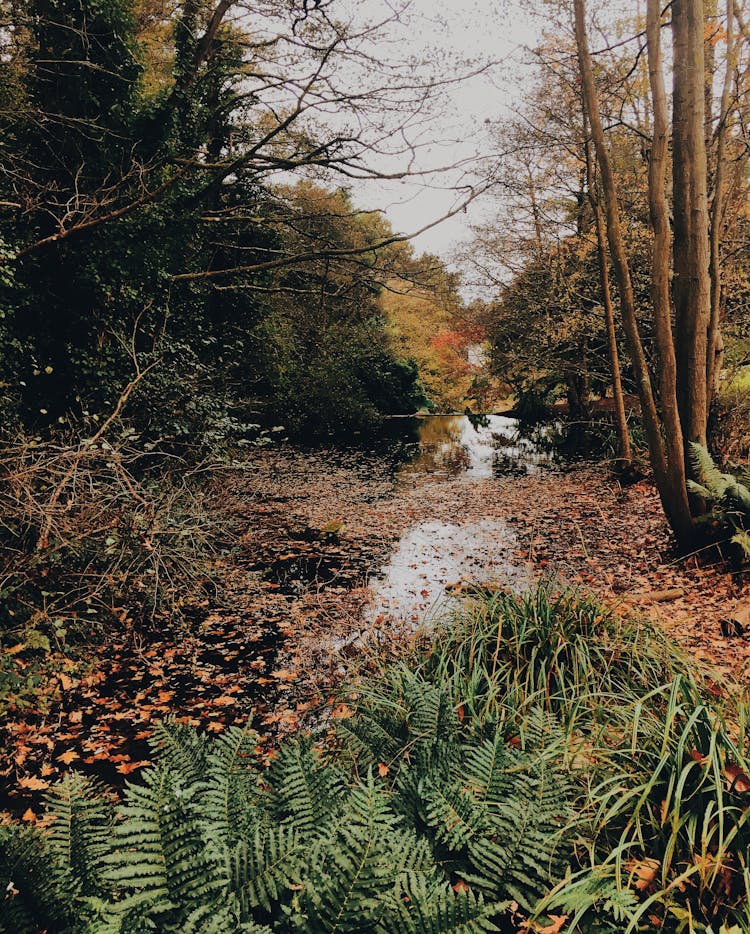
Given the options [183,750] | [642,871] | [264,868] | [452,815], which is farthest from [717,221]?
[264,868]

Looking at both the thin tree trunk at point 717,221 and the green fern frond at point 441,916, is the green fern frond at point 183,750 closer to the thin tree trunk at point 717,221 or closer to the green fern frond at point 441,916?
the green fern frond at point 441,916

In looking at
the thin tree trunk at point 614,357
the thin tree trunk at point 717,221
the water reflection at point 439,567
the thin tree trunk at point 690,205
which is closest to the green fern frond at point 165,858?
the water reflection at point 439,567

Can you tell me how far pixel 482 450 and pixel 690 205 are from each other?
37.8ft

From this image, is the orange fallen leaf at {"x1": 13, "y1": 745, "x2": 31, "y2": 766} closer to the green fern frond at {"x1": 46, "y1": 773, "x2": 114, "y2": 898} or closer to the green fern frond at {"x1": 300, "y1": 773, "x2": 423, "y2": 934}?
the green fern frond at {"x1": 46, "y1": 773, "x2": 114, "y2": 898}

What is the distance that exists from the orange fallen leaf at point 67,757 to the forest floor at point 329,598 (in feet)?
0.04

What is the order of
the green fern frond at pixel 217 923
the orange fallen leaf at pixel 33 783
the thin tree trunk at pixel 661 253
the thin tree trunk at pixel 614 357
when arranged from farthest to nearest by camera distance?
1. the thin tree trunk at pixel 614 357
2. the thin tree trunk at pixel 661 253
3. the orange fallen leaf at pixel 33 783
4. the green fern frond at pixel 217 923

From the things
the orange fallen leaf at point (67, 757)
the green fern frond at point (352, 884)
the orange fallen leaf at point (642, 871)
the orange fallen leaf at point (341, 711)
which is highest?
the green fern frond at point (352, 884)

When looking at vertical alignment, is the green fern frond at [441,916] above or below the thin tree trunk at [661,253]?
below

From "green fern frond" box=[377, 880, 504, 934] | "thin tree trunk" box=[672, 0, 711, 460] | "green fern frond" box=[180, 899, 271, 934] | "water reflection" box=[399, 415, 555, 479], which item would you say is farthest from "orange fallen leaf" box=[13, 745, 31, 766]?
"water reflection" box=[399, 415, 555, 479]

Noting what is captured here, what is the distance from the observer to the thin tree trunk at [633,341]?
18.6 ft

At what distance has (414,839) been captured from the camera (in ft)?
4.49

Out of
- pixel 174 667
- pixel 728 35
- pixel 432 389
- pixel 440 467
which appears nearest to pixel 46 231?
pixel 174 667

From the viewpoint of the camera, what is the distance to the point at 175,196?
7559 millimetres

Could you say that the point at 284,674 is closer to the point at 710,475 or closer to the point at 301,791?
the point at 301,791
